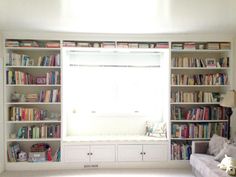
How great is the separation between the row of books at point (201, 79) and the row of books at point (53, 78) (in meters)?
2.03

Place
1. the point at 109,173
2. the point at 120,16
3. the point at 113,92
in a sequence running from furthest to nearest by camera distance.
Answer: the point at 113,92 → the point at 109,173 → the point at 120,16

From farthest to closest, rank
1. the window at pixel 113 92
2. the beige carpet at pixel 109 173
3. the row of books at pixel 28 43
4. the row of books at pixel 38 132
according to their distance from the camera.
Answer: the window at pixel 113 92, the row of books at pixel 38 132, the row of books at pixel 28 43, the beige carpet at pixel 109 173

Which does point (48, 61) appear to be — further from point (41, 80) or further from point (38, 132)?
point (38, 132)

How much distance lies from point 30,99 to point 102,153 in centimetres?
157

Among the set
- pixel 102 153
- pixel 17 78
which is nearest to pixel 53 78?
pixel 17 78

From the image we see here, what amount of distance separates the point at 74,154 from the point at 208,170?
2251 mm

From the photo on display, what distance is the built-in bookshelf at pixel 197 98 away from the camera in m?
4.68

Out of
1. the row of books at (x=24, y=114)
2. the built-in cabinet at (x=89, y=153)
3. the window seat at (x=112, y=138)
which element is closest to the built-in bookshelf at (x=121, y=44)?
the row of books at (x=24, y=114)

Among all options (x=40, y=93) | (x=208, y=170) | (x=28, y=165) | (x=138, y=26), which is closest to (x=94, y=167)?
(x=28, y=165)

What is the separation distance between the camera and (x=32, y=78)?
15.1ft

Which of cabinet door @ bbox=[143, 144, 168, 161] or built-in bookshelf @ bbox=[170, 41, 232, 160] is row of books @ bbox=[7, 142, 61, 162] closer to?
cabinet door @ bbox=[143, 144, 168, 161]

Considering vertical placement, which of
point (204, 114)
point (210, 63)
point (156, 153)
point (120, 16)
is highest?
point (120, 16)

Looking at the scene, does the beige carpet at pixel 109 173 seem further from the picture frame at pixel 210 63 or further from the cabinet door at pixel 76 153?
the picture frame at pixel 210 63

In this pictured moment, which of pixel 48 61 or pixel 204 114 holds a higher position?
pixel 48 61
